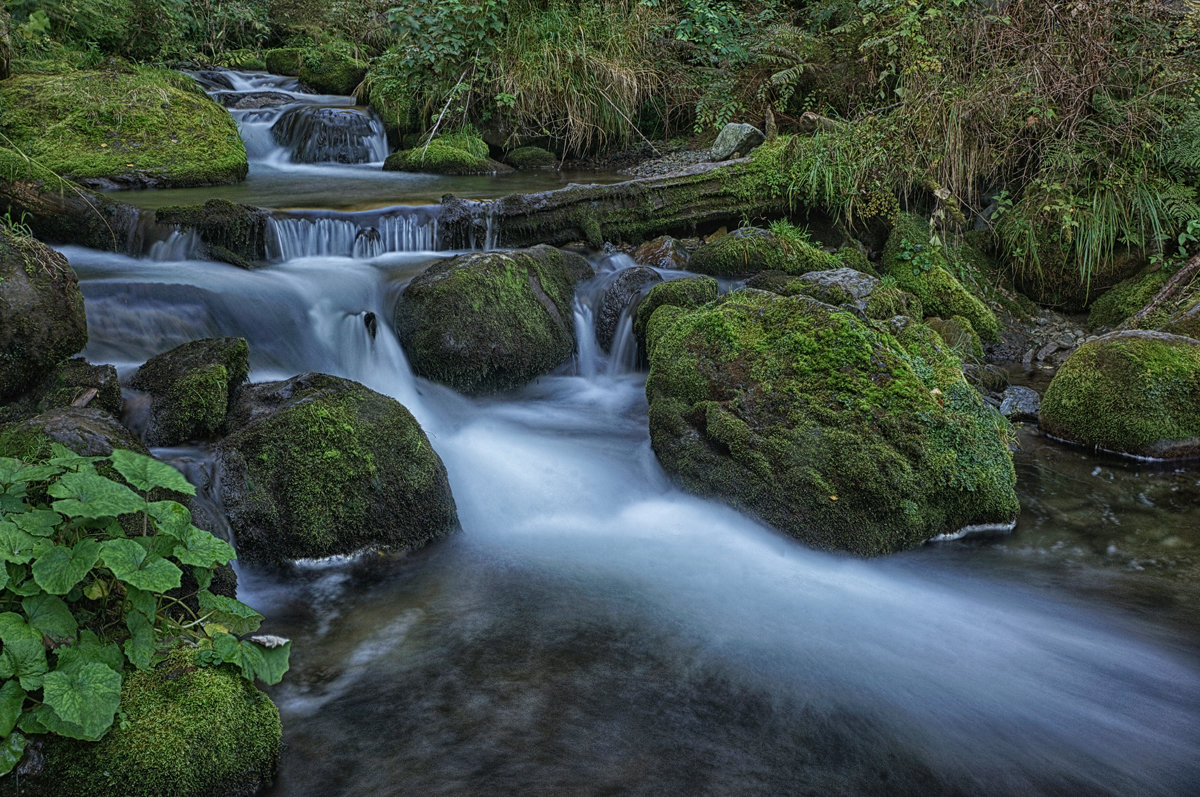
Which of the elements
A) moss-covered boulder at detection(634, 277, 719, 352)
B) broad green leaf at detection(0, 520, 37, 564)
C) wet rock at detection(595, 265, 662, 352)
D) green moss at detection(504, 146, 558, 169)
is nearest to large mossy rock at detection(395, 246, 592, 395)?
wet rock at detection(595, 265, 662, 352)

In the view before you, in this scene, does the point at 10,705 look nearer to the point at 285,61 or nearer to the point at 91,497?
the point at 91,497

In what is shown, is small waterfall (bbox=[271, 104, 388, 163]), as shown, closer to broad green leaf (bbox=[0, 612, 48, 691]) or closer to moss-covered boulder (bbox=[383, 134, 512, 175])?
moss-covered boulder (bbox=[383, 134, 512, 175])

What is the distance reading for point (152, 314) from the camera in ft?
17.4

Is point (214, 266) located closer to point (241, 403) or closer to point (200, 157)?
point (241, 403)

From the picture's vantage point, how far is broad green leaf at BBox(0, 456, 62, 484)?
2381mm

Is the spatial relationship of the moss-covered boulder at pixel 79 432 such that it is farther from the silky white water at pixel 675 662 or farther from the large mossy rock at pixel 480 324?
the large mossy rock at pixel 480 324

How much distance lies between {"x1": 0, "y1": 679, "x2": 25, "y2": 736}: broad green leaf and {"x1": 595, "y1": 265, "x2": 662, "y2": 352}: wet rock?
5101mm

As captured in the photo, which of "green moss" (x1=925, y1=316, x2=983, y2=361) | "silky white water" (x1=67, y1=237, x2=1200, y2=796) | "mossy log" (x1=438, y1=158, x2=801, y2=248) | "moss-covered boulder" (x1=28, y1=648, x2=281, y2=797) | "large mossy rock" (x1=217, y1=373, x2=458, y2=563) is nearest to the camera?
"moss-covered boulder" (x1=28, y1=648, x2=281, y2=797)

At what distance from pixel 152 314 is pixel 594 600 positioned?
11.8 ft

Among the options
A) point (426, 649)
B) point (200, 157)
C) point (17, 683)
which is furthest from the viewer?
point (200, 157)

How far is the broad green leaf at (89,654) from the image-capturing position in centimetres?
223

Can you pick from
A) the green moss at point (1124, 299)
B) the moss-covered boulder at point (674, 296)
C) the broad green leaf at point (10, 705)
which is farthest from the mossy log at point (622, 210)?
the broad green leaf at point (10, 705)

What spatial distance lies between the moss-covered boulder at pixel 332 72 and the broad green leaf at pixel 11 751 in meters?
14.5

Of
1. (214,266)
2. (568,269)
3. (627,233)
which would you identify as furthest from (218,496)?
(627,233)
